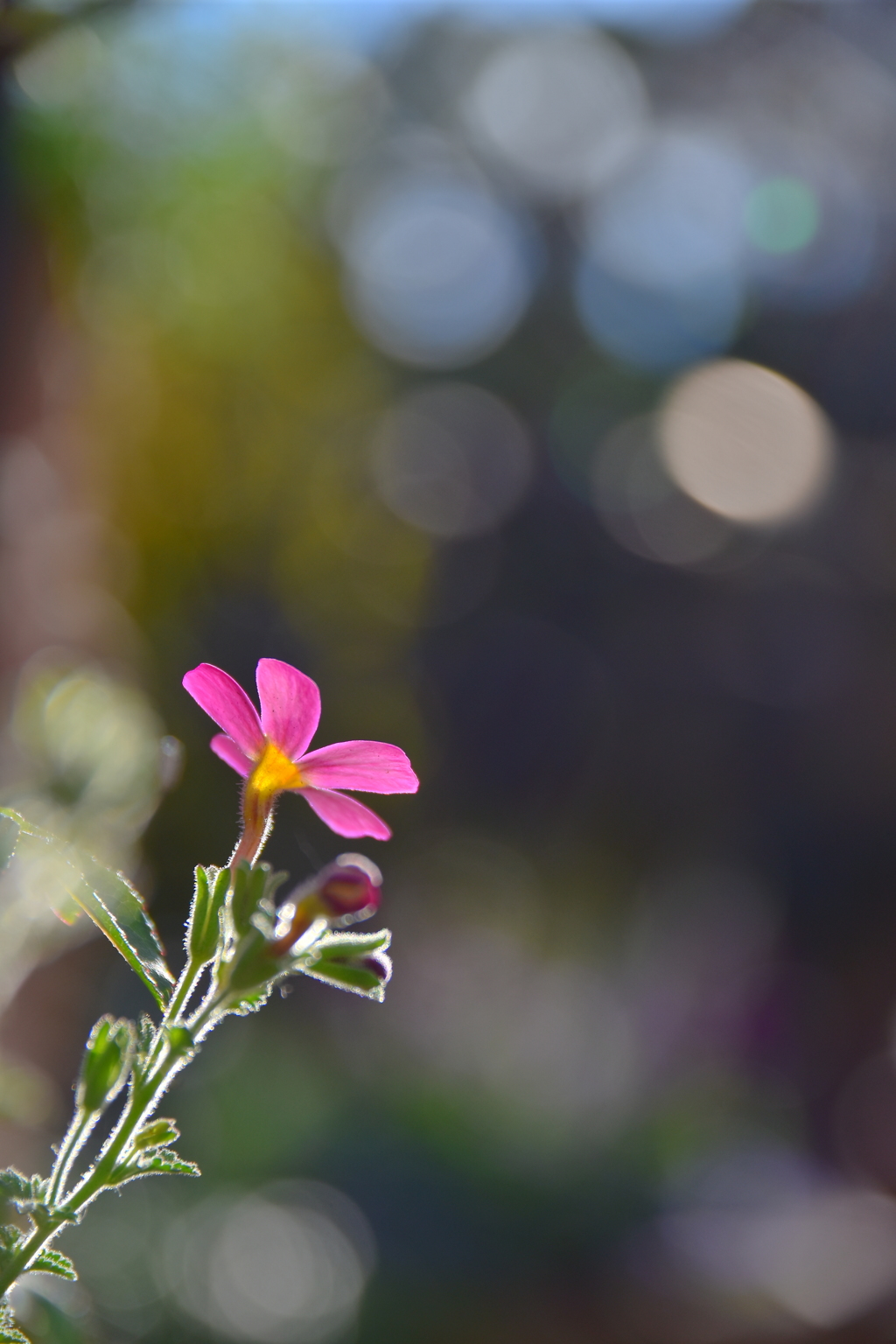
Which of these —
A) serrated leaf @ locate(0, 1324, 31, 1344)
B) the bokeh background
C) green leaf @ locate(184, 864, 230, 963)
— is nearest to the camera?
serrated leaf @ locate(0, 1324, 31, 1344)

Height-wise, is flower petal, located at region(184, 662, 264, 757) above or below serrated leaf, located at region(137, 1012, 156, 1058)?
above

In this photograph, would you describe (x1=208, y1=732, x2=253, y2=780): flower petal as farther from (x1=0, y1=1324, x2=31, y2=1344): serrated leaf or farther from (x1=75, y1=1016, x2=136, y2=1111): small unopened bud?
(x1=0, y1=1324, x2=31, y2=1344): serrated leaf

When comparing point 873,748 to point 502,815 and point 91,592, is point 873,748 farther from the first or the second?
point 91,592

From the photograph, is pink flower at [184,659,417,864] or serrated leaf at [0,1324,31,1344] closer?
serrated leaf at [0,1324,31,1344]

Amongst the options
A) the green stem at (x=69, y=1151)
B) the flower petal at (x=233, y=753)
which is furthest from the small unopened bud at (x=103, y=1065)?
the flower petal at (x=233, y=753)

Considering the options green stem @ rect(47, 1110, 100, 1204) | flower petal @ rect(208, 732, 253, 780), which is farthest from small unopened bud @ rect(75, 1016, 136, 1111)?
flower petal @ rect(208, 732, 253, 780)

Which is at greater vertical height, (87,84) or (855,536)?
(87,84)

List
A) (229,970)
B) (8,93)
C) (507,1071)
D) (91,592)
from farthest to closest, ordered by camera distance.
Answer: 1. (507,1071)
2. (91,592)
3. (8,93)
4. (229,970)

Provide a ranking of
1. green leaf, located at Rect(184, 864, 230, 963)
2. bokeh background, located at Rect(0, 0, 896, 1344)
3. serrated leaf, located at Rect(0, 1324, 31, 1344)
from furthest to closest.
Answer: bokeh background, located at Rect(0, 0, 896, 1344) → green leaf, located at Rect(184, 864, 230, 963) → serrated leaf, located at Rect(0, 1324, 31, 1344)

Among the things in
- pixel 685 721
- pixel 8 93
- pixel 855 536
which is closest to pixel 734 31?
pixel 855 536
